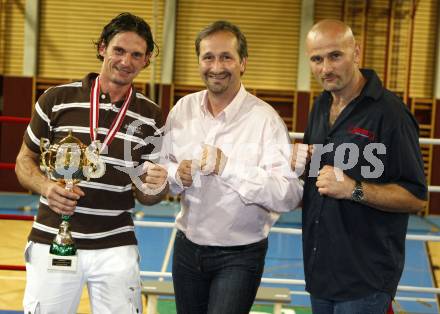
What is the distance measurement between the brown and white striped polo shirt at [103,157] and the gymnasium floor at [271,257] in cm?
283

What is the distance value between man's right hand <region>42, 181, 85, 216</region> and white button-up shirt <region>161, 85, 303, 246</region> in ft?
1.58

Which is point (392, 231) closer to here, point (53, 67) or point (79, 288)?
point (79, 288)

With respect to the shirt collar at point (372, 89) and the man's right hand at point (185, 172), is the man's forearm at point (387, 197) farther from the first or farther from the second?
the man's right hand at point (185, 172)

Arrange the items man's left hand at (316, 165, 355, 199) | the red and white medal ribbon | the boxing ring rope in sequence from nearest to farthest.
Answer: man's left hand at (316, 165, 355, 199) < the red and white medal ribbon < the boxing ring rope

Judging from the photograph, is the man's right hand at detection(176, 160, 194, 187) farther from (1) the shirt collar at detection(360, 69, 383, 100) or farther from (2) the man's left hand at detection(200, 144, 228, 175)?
(1) the shirt collar at detection(360, 69, 383, 100)

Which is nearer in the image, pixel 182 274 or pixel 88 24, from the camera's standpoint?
pixel 182 274

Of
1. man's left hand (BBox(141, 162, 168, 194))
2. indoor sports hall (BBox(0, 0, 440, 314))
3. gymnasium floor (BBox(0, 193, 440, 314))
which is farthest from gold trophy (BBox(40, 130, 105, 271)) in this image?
indoor sports hall (BBox(0, 0, 440, 314))

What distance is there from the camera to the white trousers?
2.82 metres

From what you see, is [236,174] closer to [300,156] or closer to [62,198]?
[300,156]

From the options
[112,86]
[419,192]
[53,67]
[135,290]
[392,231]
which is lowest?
[135,290]

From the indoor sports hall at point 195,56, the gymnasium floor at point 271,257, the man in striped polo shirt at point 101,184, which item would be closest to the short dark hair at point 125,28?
the man in striped polo shirt at point 101,184

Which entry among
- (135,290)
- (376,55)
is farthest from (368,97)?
(376,55)

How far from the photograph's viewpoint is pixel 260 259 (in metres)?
3.04

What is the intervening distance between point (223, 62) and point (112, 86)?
1.73 feet
